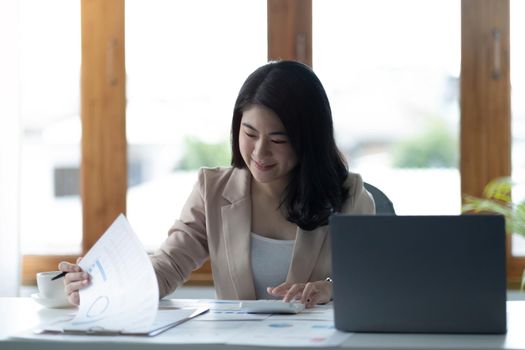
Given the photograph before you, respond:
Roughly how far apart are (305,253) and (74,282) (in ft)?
1.95

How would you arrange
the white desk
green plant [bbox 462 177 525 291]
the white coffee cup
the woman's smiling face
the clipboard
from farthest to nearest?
green plant [bbox 462 177 525 291]
the woman's smiling face
the white coffee cup
the clipboard
the white desk

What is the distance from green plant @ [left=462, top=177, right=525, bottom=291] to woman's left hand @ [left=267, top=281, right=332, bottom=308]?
155 centimetres

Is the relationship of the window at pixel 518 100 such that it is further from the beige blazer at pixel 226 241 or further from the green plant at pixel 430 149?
the beige blazer at pixel 226 241

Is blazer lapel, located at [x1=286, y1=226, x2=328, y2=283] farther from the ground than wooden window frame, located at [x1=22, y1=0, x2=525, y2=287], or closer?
closer

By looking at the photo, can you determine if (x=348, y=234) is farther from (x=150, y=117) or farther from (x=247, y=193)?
(x=150, y=117)

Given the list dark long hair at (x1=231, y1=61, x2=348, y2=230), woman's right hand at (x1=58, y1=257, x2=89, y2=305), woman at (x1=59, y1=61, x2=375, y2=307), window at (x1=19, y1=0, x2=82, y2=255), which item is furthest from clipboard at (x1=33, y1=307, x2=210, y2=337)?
window at (x1=19, y1=0, x2=82, y2=255)

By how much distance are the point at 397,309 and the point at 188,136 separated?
2485 millimetres

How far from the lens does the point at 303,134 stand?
85.8 inches

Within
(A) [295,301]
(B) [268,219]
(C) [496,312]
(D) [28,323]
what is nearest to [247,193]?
(B) [268,219]

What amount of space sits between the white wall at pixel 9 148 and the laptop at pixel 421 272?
254 cm

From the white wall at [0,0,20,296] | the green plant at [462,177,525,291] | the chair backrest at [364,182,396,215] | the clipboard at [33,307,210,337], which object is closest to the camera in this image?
the clipboard at [33,307,210,337]

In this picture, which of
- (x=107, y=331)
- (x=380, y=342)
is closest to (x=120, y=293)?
(x=107, y=331)

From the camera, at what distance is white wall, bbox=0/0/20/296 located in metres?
3.82

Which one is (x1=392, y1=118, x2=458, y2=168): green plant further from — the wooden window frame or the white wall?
the white wall
